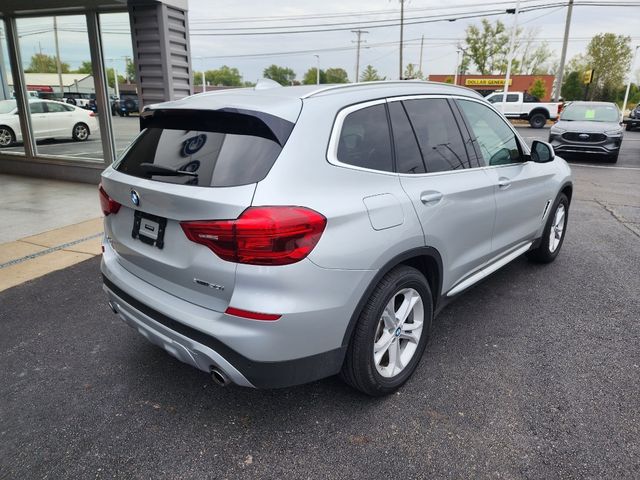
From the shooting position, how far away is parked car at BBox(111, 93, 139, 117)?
27.5 ft

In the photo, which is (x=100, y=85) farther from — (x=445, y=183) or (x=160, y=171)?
(x=445, y=183)

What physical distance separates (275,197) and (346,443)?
1.29 metres

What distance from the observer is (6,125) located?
33.5 ft

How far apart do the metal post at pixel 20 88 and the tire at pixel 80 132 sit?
99 cm

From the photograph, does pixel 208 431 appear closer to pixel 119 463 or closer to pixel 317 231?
pixel 119 463

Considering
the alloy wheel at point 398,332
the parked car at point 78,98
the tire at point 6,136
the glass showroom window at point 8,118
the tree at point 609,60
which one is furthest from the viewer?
the tree at point 609,60

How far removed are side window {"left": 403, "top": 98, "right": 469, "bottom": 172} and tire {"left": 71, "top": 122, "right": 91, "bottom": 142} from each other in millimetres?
7857

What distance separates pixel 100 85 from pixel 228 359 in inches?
307

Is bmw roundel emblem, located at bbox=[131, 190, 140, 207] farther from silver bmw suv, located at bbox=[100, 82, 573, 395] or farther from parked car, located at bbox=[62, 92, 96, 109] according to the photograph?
parked car, located at bbox=[62, 92, 96, 109]

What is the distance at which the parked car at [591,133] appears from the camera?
12.6m

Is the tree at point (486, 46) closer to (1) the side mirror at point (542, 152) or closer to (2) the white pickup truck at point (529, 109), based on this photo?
(2) the white pickup truck at point (529, 109)

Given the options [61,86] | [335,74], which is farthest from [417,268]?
[335,74]

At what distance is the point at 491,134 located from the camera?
3.65 m

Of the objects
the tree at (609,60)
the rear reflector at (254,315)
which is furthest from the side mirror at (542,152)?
the tree at (609,60)
